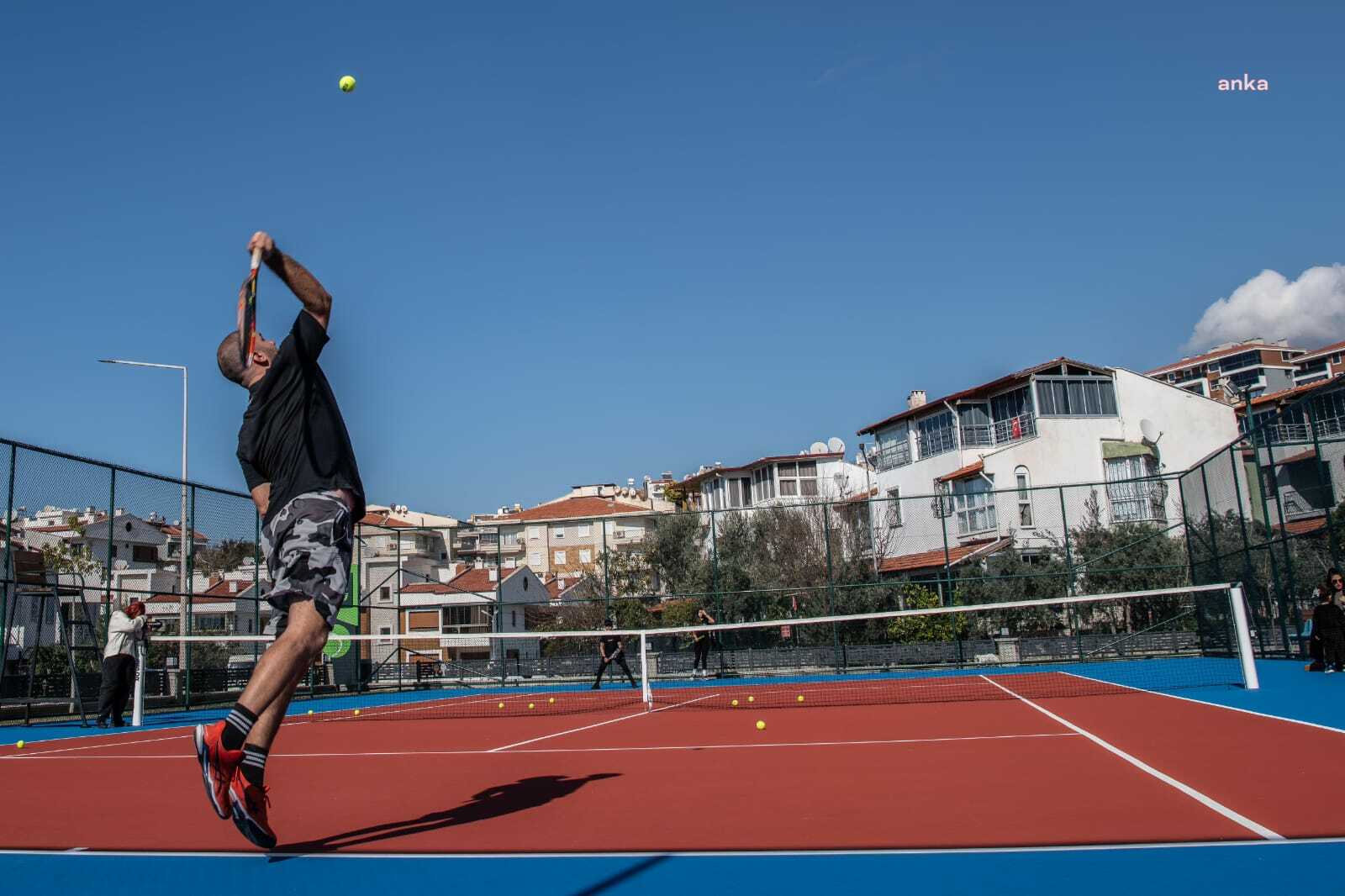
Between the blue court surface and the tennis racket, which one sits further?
the tennis racket

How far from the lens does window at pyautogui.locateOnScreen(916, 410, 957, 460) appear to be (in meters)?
48.7

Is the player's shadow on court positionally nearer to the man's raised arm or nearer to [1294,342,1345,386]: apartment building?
the man's raised arm

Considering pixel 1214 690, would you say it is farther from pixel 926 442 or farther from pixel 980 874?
pixel 926 442

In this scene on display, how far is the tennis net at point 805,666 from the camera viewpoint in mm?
15242

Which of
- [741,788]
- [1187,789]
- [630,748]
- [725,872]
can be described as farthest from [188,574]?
[1187,789]

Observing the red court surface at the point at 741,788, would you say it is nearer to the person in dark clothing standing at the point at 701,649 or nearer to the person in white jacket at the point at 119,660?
the person in white jacket at the point at 119,660

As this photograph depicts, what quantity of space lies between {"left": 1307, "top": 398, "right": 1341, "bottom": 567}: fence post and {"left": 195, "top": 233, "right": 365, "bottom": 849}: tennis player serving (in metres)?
14.1

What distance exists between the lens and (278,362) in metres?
4.14

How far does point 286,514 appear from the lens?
13.0ft

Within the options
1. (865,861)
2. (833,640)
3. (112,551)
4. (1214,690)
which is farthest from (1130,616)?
(865,861)

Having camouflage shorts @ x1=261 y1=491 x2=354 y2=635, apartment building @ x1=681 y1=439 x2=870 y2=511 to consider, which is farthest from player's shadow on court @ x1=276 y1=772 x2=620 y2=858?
apartment building @ x1=681 y1=439 x2=870 y2=511

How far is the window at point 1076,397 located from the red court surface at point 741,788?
36875 mm

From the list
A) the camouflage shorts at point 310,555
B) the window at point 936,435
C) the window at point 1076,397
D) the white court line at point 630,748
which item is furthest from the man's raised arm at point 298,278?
the window at point 936,435

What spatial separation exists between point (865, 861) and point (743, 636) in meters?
23.0
